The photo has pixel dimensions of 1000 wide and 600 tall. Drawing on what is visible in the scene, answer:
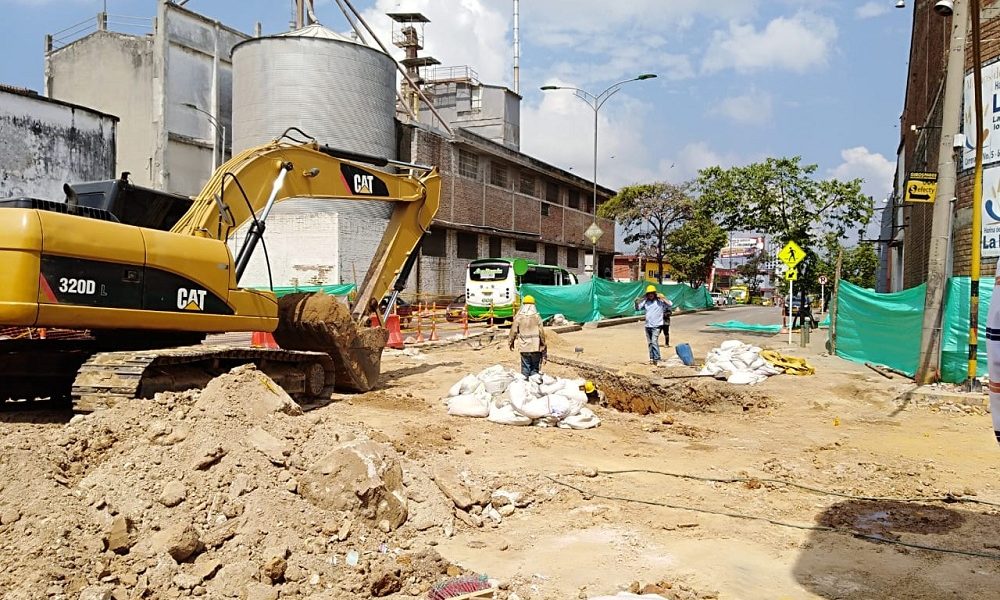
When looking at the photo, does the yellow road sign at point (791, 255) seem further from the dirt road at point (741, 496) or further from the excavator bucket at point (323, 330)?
the excavator bucket at point (323, 330)

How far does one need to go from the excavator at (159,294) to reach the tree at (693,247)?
37.1 m

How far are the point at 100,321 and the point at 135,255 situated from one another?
0.66 metres

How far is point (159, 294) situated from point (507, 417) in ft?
13.5

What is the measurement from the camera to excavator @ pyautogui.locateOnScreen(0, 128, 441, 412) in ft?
20.3

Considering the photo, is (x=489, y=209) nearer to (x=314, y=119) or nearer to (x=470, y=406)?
(x=314, y=119)

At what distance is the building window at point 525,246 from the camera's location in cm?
4300

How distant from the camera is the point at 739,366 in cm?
1347

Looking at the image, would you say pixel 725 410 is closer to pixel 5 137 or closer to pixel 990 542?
pixel 990 542

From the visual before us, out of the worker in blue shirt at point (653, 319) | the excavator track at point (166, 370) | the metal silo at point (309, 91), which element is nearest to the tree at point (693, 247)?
the metal silo at point (309, 91)

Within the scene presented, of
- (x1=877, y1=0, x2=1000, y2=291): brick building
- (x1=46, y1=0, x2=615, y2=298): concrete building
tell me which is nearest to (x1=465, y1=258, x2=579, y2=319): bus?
(x1=46, y1=0, x2=615, y2=298): concrete building

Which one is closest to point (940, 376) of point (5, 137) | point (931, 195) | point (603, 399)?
point (931, 195)

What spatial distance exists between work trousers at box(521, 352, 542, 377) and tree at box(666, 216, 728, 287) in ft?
115

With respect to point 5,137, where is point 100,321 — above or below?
below

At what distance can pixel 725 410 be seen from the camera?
11289 mm
